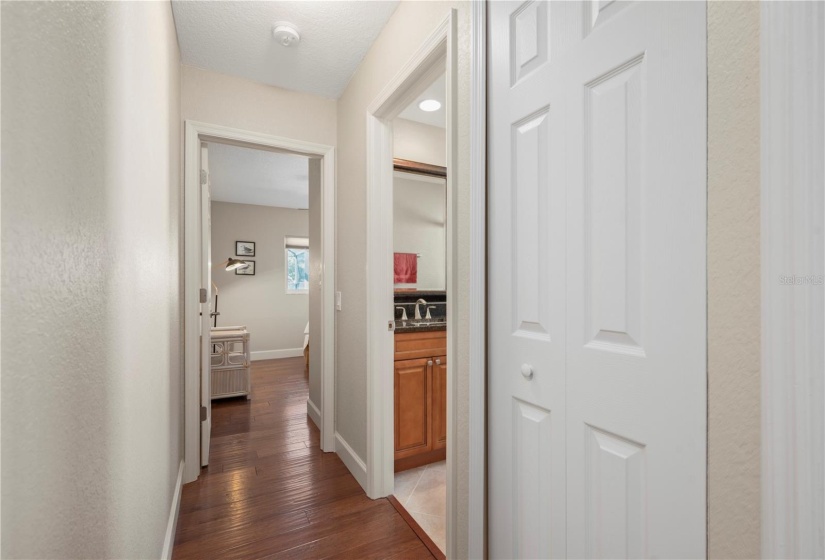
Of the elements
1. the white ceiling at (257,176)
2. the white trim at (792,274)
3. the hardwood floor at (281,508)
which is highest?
the white ceiling at (257,176)

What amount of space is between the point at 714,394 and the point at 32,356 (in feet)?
3.48

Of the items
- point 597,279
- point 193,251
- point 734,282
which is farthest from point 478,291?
point 193,251

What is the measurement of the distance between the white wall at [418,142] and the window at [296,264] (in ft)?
14.3

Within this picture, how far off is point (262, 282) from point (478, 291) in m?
5.85

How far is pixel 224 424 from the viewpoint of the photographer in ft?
10.8

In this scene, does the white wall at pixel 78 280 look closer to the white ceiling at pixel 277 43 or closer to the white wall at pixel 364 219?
the white ceiling at pixel 277 43

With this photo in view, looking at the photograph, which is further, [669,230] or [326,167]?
[326,167]

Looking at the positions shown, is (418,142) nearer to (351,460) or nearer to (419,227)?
(419,227)

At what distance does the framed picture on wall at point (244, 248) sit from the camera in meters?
6.27

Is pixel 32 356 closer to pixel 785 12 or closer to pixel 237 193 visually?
pixel 785 12

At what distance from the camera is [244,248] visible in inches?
249

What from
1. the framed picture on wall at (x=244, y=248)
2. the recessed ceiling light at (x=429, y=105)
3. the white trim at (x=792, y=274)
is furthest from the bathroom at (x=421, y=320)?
the framed picture on wall at (x=244, y=248)

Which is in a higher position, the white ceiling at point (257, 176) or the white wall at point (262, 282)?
the white ceiling at point (257, 176)

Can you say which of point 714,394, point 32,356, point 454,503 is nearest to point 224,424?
point 454,503
